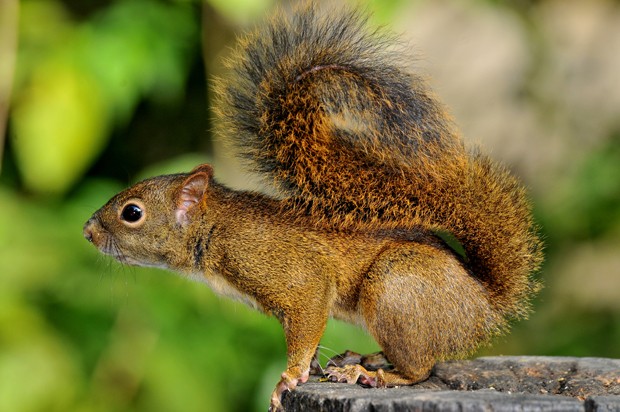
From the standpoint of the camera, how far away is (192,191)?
6.71ft

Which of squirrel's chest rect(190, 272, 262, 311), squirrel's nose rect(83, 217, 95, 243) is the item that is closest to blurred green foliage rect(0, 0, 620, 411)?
squirrel's nose rect(83, 217, 95, 243)

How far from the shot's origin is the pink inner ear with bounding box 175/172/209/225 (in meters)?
2.03

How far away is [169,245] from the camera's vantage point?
6.70 feet

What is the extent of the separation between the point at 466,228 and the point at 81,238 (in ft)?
4.45

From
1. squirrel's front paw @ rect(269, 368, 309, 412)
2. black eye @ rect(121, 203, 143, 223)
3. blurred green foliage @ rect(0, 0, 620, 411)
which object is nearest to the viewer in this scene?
squirrel's front paw @ rect(269, 368, 309, 412)

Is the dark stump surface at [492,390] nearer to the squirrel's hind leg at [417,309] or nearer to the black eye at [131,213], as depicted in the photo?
the squirrel's hind leg at [417,309]

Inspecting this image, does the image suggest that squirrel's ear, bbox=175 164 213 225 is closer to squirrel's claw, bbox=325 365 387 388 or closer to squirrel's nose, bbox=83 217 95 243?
squirrel's nose, bbox=83 217 95 243

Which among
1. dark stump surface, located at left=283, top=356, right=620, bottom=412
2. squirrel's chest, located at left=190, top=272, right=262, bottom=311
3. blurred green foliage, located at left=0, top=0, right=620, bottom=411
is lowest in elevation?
blurred green foliage, located at left=0, top=0, right=620, bottom=411

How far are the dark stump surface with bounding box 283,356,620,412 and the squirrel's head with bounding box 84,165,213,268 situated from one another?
46cm

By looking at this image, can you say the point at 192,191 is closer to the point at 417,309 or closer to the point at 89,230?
the point at 89,230

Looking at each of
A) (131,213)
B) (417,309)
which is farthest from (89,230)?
(417,309)

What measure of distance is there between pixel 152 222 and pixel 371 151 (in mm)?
529

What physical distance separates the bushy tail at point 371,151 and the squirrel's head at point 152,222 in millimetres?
167

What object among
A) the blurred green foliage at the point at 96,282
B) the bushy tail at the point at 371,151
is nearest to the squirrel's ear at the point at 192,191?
the bushy tail at the point at 371,151
